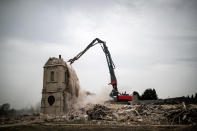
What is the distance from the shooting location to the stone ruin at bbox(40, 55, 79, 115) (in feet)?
88.3

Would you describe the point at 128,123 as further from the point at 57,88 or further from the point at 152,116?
the point at 57,88

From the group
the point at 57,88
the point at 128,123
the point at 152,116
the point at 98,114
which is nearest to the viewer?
the point at 128,123

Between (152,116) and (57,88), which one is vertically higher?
(57,88)

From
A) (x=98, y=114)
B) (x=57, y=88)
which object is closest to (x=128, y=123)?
(x=98, y=114)

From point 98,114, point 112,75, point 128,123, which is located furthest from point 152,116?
point 112,75

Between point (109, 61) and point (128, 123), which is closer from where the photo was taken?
point (128, 123)

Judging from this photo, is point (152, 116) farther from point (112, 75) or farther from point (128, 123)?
point (112, 75)

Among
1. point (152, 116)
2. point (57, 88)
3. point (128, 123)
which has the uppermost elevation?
point (57, 88)

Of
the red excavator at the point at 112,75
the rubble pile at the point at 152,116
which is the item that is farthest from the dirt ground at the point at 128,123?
the red excavator at the point at 112,75

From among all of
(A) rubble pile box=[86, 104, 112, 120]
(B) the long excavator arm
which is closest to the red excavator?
(B) the long excavator arm

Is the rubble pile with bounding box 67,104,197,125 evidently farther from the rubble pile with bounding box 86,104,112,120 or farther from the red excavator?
the red excavator

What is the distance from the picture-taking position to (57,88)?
27.4m

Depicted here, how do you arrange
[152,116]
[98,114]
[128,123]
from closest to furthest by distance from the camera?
[128,123]
[152,116]
[98,114]

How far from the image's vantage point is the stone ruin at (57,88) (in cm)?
2691
